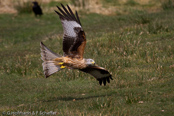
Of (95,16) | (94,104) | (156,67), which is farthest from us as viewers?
(95,16)

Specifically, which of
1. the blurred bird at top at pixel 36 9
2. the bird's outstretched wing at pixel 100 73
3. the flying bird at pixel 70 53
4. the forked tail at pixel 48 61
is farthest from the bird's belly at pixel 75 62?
the blurred bird at top at pixel 36 9

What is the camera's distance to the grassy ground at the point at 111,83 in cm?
797

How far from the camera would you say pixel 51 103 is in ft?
28.5

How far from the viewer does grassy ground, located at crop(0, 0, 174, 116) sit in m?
7.97

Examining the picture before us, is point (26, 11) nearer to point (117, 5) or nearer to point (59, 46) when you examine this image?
point (117, 5)

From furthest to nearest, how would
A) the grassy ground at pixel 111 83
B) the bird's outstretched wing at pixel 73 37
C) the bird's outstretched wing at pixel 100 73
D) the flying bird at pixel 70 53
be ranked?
1. the bird's outstretched wing at pixel 100 73
2. the flying bird at pixel 70 53
3. the bird's outstretched wing at pixel 73 37
4. the grassy ground at pixel 111 83

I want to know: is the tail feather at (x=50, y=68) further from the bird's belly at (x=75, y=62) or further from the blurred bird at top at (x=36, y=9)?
the blurred bird at top at (x=36, y=9)

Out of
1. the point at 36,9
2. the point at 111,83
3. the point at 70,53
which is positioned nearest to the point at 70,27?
the point at 70,53

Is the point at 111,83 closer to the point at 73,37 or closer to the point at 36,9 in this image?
the point at 73,37

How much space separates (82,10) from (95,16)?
4.82 ft

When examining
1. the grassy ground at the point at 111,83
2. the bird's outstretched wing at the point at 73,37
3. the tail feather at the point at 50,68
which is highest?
the bird's outstretched wing at the point at 73,37

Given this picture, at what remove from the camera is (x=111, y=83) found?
33.1 feet

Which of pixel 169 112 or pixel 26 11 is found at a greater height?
pixel 26 11

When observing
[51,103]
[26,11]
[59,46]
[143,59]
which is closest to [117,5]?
[26,11]
